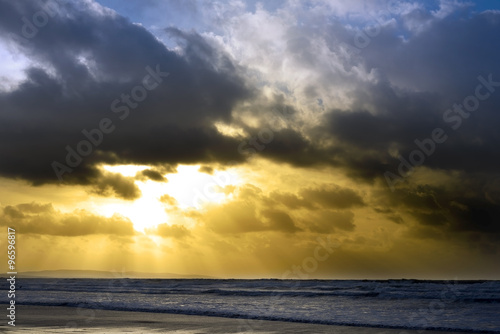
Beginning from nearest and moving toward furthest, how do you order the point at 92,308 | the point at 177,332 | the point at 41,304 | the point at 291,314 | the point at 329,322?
the point at 177,332 < the point at 329,322 < the point at 291,314 < the point at 92,308 < the point at 41,304

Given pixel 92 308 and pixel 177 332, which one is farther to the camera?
pixel 92 308

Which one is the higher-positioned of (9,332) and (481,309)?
(481,309)

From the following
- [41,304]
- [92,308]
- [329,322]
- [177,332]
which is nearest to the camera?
[177,332]

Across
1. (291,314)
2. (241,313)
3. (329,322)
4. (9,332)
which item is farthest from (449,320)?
(9,332)

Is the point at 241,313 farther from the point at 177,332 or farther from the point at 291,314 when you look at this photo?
the point at 177,332

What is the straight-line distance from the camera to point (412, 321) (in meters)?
23.0

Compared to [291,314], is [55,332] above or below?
below

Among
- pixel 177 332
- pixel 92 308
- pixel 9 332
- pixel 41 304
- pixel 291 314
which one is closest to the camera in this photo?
pixel 9 332

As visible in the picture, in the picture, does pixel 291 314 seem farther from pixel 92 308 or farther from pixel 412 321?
pixel 92 308

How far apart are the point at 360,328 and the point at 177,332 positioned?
783 cm

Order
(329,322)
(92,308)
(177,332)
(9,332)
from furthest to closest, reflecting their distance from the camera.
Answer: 1. (92,308)
2. (329,322)
3. (177,332)
4. (9,332)

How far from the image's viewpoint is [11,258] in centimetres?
2066

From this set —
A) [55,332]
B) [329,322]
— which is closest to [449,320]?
[329,322]

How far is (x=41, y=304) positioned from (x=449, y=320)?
85.6ft
